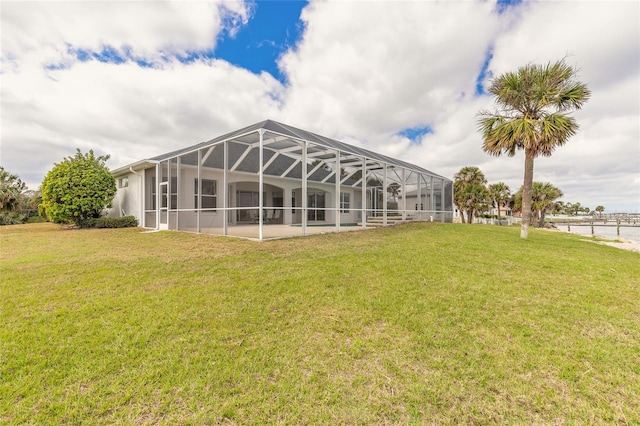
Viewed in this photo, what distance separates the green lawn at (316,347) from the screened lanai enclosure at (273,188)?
255 inches

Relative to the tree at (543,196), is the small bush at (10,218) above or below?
below

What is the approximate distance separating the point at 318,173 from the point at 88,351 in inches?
573

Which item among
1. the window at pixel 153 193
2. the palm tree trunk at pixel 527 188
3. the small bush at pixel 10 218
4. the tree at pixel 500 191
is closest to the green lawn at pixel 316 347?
the palm tree trunk at pixel 527 188

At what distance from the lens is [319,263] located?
17.5 feet

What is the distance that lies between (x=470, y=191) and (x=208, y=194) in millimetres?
23016

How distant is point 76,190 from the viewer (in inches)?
515

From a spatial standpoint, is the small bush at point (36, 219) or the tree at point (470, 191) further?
the tree at point (470, 191)

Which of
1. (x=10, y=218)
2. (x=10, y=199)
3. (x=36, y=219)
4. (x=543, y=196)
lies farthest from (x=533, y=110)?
(x=36, y=219)

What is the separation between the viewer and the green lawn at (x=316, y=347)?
1.70 meters

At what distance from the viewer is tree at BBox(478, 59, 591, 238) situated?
9234 millimetres

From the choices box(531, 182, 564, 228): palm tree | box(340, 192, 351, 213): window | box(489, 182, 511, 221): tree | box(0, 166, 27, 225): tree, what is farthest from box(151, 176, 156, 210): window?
box(531, 182, 564, 228): palm tree

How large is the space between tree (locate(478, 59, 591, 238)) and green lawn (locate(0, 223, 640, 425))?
6.47 meters

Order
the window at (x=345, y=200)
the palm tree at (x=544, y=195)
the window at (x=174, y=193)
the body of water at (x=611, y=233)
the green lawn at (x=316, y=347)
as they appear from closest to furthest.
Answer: the green lawn at (x=316, y=347), the window at (x=174, y=193), the body of water at (x=611, y=233), the window at (x=345, y=200), the palm tree at (x=544, y=195)

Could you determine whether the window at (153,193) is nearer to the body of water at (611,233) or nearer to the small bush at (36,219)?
the small bush at (36,219)
